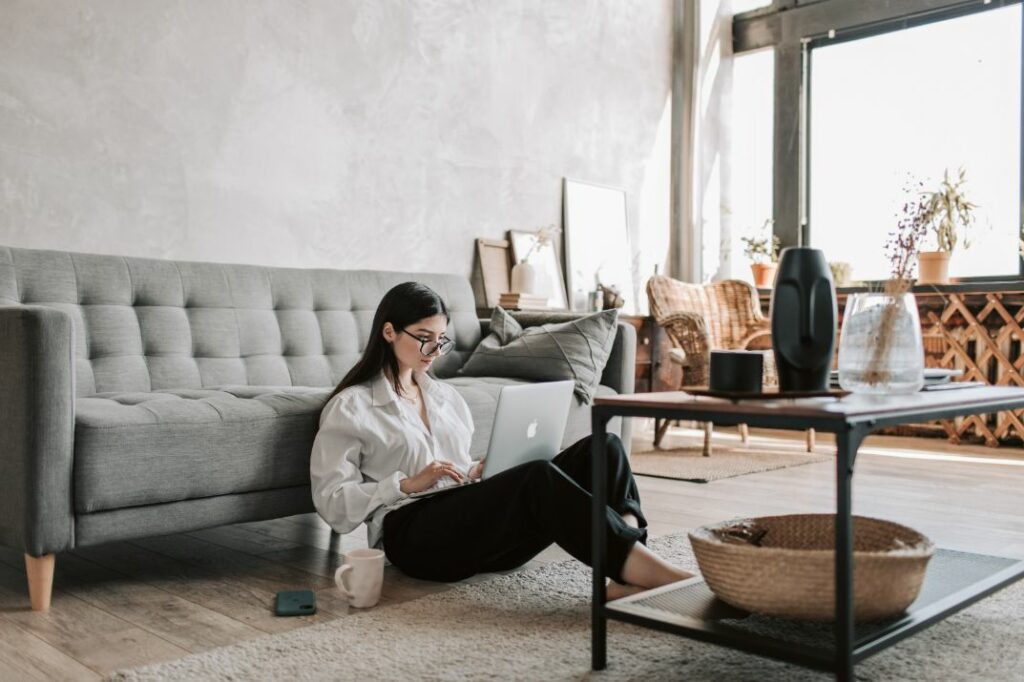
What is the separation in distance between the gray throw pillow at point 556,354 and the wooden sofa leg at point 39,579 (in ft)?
5.80

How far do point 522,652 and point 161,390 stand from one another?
4.90ft

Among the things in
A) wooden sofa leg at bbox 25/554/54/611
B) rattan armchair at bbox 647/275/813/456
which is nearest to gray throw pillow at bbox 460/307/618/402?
rattan armchair at bbox 647/275/813/456

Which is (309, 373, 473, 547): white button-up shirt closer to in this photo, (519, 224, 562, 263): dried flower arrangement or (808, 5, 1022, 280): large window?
(519, 224, 562, 263): dried flower arrangement

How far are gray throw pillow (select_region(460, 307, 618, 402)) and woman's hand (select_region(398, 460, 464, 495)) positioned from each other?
4.29 feet

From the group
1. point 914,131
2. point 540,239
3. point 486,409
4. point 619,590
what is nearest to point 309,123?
point 540,239

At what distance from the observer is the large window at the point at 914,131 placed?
16.7ft

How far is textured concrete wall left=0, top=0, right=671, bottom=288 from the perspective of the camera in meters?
3.13

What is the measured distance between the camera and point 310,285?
131 inches

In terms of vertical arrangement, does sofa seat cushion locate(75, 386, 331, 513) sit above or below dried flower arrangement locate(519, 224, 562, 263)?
below

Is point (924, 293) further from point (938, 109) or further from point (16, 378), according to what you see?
point (16, 378)

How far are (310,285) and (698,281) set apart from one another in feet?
10.1

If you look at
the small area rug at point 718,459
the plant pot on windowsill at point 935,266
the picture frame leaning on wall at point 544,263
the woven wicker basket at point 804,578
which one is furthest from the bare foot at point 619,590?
the plant pot on windowsill at point 935,266

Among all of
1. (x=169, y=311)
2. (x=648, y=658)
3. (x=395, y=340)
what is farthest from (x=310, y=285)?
(x=648, y=658)

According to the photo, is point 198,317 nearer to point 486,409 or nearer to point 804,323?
point 486,409
